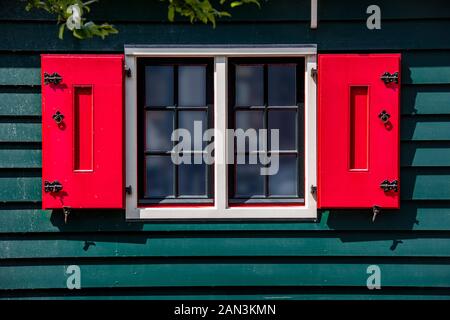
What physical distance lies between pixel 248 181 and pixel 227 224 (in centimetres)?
36

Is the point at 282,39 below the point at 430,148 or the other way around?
the other way around

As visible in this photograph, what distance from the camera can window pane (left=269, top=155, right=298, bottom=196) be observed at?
14.1 feet

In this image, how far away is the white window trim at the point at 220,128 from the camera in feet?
13.6

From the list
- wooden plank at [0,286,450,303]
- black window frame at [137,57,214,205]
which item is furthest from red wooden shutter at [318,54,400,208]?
black window frame at [137,57,214,205]

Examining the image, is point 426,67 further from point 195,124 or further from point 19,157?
point 19,157

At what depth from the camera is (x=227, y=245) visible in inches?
165

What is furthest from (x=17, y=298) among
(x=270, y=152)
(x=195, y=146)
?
(x=270, y=152)

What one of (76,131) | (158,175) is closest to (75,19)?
(76,131)

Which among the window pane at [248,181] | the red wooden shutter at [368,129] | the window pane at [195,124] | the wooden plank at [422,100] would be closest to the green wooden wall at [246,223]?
the wooden plank at [422,100]

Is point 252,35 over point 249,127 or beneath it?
over

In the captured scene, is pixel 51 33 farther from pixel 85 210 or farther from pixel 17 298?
pixel 17 298

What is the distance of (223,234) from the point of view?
419cm

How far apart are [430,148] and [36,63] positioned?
2742 millimetres

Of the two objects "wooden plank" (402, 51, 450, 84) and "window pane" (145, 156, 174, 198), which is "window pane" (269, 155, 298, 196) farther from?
"wooden plank" (402, 51, 450, 84)
